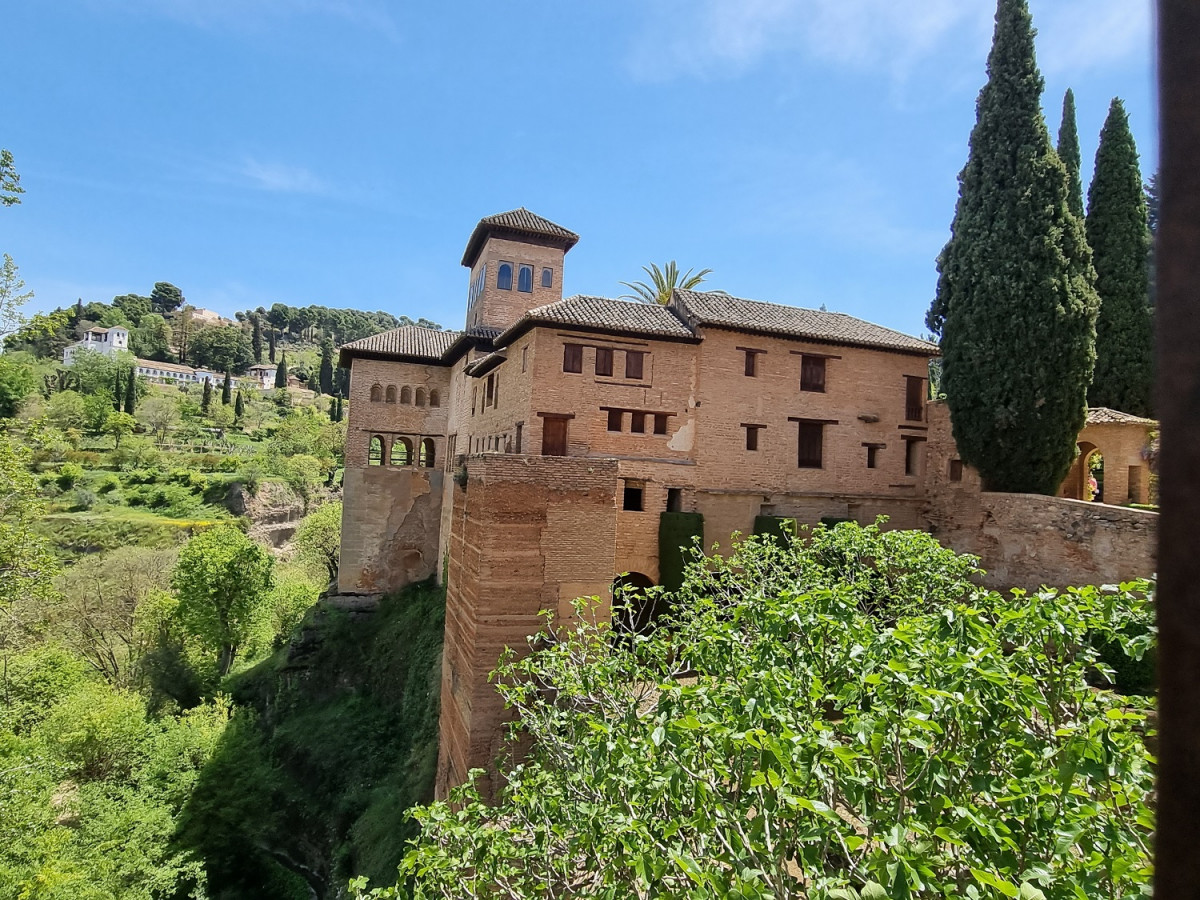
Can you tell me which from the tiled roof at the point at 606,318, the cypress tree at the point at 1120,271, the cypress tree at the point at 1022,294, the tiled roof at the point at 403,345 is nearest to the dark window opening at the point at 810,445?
the cypress tree at the point at 1022,294

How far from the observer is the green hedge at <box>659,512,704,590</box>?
16.8m

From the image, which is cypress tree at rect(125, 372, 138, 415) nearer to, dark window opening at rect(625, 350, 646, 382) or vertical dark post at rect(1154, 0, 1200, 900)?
dark window opening at rect(625, 350, 646, 382)

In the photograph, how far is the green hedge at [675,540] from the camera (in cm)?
1680

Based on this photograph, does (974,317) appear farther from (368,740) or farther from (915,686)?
(368,740)

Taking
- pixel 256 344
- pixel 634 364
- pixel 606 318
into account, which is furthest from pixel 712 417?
pixel 256 344

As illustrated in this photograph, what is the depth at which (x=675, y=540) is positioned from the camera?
1703 centimetres

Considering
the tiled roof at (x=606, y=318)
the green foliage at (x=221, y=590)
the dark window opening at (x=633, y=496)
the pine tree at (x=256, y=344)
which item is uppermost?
the pine tree at (x=256, y=344)

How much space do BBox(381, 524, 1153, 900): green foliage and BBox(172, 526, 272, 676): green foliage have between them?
2684 cm

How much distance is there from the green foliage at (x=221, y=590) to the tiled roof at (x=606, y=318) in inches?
741

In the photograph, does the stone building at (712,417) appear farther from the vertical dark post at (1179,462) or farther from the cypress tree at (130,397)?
the cypress tree at (130,397)

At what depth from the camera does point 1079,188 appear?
840 inches

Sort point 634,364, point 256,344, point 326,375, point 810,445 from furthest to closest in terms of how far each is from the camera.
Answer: point 256,344, point 326,375, point 810,445, point 634,364

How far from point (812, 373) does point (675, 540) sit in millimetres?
6535

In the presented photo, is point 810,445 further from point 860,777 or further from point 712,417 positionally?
point 860,777
